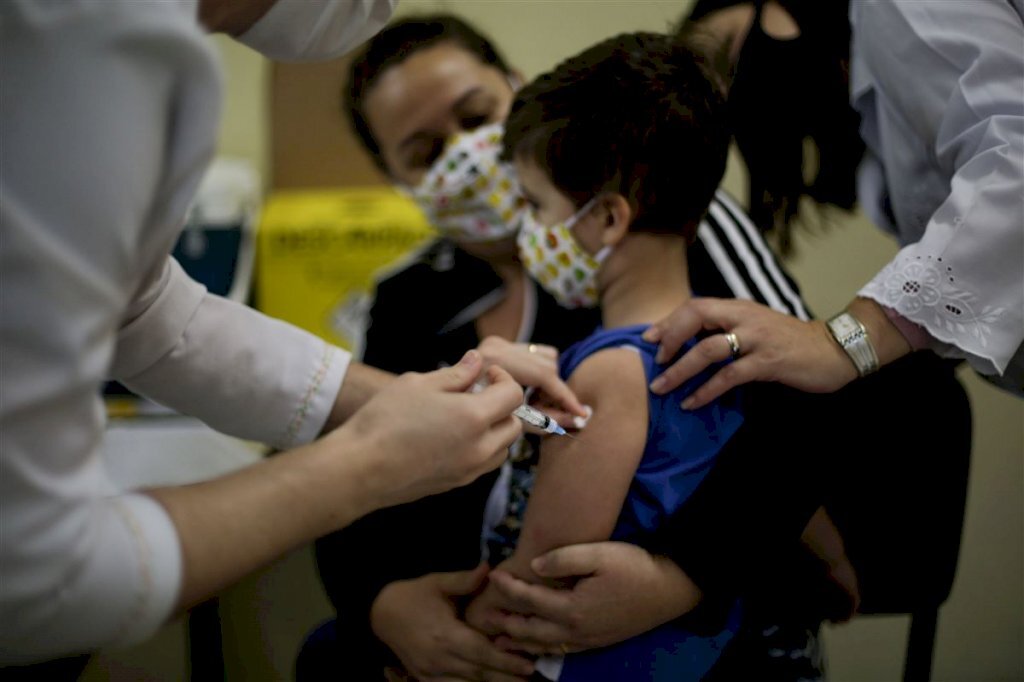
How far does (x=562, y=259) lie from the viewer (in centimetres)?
120

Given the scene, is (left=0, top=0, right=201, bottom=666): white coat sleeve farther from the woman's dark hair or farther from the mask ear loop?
the woman's dark hair

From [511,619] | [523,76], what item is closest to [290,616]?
[511,619]

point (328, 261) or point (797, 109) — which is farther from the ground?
point (797, 109)

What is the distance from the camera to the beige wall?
5.19ft

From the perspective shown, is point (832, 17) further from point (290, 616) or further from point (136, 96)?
point (290, 616)

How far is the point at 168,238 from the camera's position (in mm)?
691

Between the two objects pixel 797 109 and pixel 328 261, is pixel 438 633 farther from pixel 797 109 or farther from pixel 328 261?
pixel 328 261

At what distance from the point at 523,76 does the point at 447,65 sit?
0.62 feet

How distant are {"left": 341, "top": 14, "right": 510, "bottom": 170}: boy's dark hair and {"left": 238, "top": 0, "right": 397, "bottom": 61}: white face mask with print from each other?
419mm

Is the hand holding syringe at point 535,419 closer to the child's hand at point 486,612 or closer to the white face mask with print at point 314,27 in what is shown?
the child's hand at point 486,612

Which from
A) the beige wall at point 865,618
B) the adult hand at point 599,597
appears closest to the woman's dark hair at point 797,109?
the beige wall at point 865,618

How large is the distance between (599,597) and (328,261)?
4.86 feet

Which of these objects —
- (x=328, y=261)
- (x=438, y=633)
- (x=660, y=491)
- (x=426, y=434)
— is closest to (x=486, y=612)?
(x=438, y=633)

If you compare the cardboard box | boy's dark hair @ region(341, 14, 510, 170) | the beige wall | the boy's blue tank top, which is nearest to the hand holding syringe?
the boy's blue tank top
